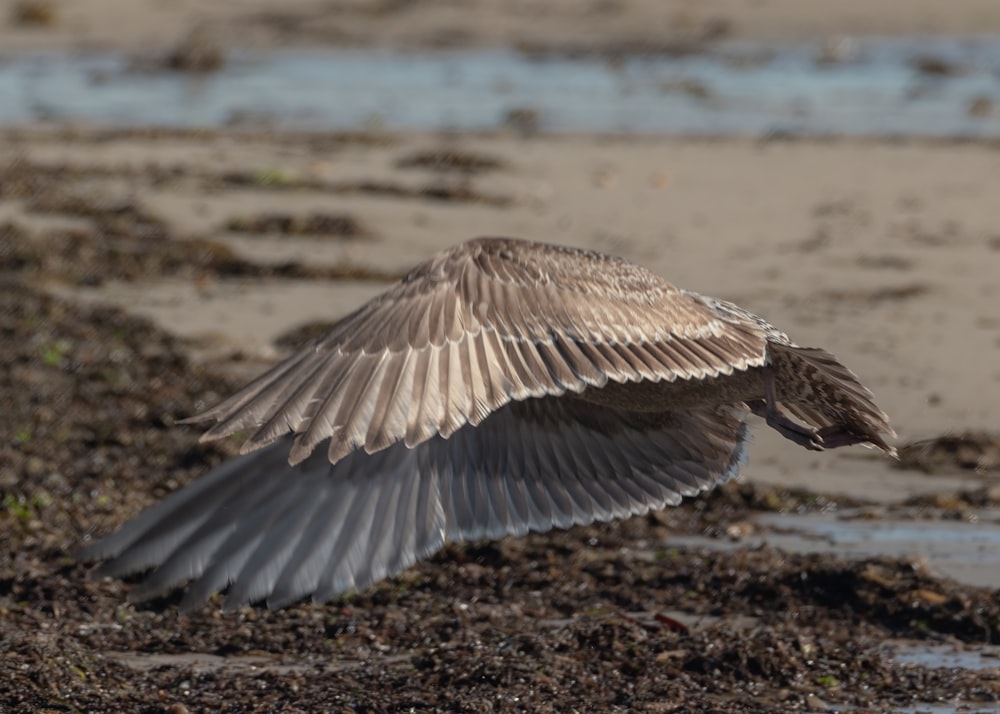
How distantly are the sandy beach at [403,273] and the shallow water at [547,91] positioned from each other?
2.52ft

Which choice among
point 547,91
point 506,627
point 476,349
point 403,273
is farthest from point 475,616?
point 547,91

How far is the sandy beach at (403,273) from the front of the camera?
5246 mm

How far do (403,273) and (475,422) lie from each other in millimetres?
5451

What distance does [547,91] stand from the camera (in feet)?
53.0

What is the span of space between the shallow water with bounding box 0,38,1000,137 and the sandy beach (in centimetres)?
77

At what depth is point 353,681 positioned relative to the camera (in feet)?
16.9

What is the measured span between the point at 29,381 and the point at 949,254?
5.05 m

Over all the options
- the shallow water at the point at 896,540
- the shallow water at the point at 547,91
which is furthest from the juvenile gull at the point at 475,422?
the shallow water at the point at 547,91

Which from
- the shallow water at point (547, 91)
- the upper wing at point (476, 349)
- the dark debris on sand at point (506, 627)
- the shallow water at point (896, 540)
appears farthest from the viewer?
the shallow water at point (547, 91)

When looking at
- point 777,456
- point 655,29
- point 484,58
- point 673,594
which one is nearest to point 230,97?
point 484,58

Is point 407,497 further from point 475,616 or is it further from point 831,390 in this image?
point 831,390

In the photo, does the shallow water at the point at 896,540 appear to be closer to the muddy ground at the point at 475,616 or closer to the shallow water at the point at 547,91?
the muddy ground at the point at 475,616

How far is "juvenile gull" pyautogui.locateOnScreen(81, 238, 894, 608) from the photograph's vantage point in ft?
13.7

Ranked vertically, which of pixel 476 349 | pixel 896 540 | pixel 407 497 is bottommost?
pixel 896 540
